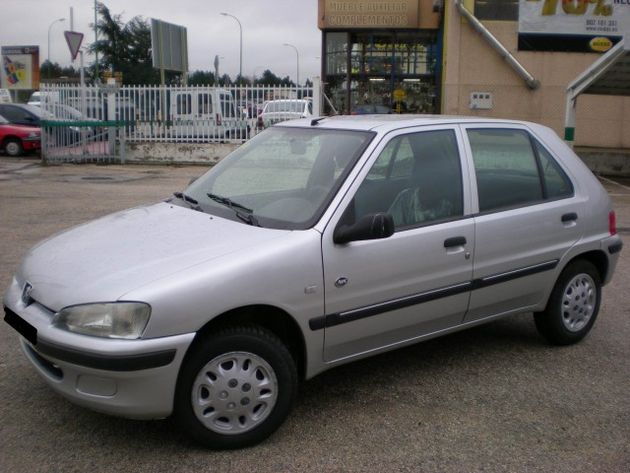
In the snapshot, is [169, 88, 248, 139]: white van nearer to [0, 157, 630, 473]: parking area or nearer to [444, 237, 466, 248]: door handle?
[0, 157, 630, 473]: parking area

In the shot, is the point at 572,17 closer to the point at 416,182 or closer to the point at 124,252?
the point at 416,182

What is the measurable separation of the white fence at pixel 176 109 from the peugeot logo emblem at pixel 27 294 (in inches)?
628

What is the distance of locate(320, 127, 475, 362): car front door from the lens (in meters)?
3.89

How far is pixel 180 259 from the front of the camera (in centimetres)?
354

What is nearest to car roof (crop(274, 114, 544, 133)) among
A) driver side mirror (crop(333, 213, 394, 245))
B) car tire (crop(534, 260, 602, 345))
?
driver side mirror (crop(333, 213, 394, 245))

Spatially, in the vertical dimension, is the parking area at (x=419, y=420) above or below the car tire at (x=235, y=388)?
below

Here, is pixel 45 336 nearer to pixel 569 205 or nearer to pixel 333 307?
pixel 333 307

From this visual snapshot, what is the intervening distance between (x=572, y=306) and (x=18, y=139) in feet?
64.6

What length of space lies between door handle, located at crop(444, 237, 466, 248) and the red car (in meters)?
19.7

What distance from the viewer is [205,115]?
19.8m

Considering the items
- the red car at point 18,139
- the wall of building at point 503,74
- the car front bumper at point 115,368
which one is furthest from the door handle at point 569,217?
the red car at point 18,139

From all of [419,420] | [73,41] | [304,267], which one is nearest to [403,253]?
[304,267]

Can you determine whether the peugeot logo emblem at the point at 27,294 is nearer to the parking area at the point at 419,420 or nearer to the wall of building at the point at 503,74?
the parking area at the point at 419,420

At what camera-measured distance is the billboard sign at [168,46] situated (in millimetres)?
21925
